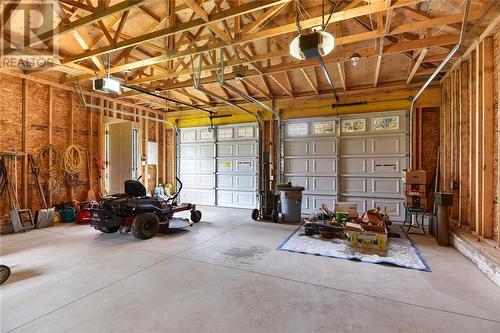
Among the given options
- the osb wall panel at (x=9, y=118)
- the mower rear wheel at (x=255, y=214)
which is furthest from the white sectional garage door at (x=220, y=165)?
the osb wall panel at (x=9, y=118)

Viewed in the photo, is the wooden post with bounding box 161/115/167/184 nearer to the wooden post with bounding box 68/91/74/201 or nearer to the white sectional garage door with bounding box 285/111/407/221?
the wooden post with bounding box 68/91/74/201

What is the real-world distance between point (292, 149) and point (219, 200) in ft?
10.5

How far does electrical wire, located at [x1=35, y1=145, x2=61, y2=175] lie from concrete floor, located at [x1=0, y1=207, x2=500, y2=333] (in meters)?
2.38

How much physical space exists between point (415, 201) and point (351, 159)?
207 centimetres

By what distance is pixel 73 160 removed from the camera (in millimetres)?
6574

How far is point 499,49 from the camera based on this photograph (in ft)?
11.8

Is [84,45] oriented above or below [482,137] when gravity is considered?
above

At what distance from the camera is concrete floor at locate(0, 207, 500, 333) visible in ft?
7.09

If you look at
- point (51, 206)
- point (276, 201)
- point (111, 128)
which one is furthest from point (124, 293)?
point (111, 128)

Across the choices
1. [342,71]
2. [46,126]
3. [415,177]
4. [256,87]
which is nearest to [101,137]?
[46,126]

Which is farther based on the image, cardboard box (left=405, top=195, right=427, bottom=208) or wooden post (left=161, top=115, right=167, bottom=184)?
wooden post (left=161, top=115, right=167, bottom=184)

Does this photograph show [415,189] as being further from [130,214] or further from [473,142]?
[130,214]

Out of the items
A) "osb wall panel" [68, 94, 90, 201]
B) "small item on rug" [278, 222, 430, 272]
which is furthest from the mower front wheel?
"small item on rug" [278, 222, 430, 272]

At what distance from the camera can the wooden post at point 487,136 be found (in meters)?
3.75
